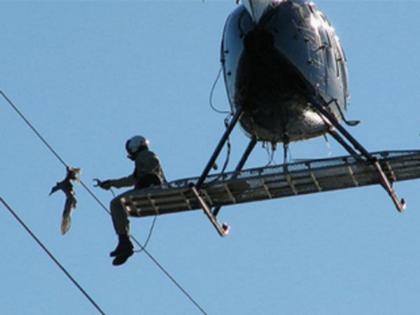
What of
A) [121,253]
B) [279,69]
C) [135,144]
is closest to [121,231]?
[121,253]

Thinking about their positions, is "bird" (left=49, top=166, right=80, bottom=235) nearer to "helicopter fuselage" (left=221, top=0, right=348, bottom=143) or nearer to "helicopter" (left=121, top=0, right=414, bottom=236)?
"helicopter" (left=121, top=0, right=414, bottom=236)

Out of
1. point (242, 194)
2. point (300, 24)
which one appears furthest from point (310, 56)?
point (242, 194)

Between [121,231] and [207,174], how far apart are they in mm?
1913

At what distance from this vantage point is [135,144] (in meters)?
35.1

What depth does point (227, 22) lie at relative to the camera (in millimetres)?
36500

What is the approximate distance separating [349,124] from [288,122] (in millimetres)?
1582

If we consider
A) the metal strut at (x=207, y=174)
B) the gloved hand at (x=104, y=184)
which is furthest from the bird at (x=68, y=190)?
the metal strut at (x=207, y=174)

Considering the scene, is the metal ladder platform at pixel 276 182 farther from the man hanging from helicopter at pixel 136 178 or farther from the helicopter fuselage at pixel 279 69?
the helicopter fuselage at pixel 279 69

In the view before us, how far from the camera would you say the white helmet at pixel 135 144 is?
35.1 metres

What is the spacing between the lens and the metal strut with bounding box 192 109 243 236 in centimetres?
3519

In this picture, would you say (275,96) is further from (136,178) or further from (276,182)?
(136,178)

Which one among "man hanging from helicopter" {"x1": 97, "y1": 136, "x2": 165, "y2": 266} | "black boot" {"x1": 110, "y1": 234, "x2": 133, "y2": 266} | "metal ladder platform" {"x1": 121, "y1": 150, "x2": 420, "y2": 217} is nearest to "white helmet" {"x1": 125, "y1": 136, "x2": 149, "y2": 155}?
"man hanging from helicopter" {"x1": 97, "y1": 136, "x2": 165, "y2": 266}

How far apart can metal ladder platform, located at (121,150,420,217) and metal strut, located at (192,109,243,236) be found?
0.06 m

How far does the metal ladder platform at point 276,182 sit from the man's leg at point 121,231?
151 mm
